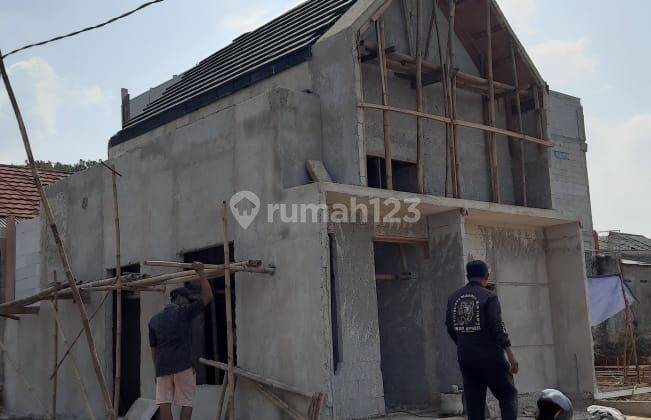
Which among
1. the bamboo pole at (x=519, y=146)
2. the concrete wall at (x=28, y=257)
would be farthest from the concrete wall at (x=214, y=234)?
the bamboo pole at (x=519, y=146)

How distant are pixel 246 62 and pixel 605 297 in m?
8.19

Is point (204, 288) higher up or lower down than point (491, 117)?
lower down

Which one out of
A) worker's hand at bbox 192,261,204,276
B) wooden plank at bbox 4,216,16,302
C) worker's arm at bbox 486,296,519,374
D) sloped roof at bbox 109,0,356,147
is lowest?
worker's arm at bbox 486,296,519,374

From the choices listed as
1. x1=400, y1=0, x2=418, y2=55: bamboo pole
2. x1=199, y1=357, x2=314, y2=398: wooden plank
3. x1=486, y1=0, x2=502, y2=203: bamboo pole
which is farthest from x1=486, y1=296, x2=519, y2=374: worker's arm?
x1=400, y1=0, x2=418, y2=55: bamboo pole

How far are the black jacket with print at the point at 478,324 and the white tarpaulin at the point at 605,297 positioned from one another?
833 cm

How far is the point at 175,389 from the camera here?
8.92 m

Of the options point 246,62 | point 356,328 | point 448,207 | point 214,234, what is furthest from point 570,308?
point 246,62

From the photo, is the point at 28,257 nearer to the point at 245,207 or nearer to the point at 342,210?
the point at 245,207

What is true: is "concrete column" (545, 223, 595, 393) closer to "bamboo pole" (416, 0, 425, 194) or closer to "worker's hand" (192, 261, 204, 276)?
"bamboo pole" (416, 0, 425, 194)

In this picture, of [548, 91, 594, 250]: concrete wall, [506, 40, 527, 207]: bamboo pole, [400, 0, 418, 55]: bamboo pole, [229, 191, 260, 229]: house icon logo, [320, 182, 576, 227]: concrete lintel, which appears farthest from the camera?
[548, 91, 594, 250]: concrete wall

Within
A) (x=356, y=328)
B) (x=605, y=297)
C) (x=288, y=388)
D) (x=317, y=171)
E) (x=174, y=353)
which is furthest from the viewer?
(x=605, y=297)

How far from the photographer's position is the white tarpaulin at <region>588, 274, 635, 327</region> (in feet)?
48.8

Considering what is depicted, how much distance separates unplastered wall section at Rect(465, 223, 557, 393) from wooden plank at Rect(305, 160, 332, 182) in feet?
9.64

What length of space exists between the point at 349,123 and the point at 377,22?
171 centimetres
